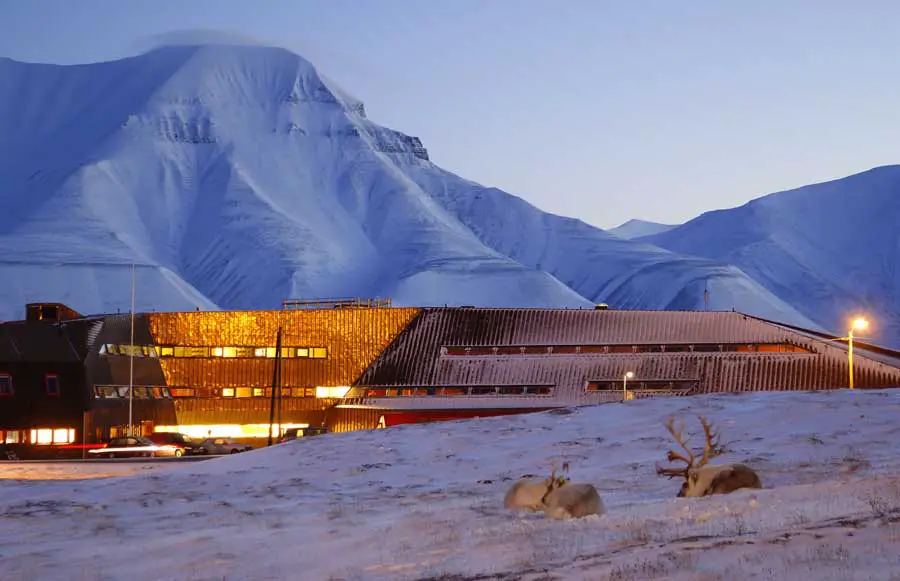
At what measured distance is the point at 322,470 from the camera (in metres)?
53.6

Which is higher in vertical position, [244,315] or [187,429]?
[244,315]

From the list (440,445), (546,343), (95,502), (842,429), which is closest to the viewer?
(95,502)

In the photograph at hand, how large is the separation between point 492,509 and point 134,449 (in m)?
48.7

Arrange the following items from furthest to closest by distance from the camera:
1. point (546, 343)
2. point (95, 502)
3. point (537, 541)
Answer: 1. point (546, 343)
2. point (95, 502)
3. point (537, 541)

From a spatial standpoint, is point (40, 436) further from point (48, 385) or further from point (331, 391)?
point (331, 391)

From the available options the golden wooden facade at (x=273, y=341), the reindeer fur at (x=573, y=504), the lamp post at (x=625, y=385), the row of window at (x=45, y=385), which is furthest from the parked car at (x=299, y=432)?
the reindeer fur at (x=573, y=504)

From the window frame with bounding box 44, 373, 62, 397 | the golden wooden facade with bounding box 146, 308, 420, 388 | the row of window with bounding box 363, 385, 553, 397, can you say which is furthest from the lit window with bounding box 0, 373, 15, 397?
the row of window with bounding box 363, 385, 553, 397

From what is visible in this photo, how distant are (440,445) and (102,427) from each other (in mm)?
46504

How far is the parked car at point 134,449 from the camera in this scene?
80.8m

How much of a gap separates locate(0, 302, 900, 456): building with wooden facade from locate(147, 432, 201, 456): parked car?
18.1 ft

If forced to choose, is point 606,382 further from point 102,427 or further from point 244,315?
point 102,427

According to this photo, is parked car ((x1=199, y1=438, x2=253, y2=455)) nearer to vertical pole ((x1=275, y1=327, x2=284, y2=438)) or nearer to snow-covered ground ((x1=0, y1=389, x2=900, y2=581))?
vertical pole ((x1=275, y1=327, x2=284, y2=438))

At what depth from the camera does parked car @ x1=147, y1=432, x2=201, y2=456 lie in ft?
275

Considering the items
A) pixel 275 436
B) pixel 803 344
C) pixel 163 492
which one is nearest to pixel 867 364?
pixel 803 344
